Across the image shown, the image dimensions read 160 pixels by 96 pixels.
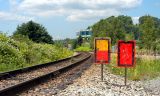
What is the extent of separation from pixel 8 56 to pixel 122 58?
39.4ft

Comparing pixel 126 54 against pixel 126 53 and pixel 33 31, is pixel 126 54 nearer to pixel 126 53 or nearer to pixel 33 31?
pixel 126 53

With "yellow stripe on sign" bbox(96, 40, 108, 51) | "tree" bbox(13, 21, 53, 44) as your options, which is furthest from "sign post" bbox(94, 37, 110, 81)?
"tree" bbox(13, 21, 53, 44)

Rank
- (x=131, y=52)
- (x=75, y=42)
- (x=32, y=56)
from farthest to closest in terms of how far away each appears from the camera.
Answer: (x=75, y=42), (x=32, y=56), (x=131, y=52)

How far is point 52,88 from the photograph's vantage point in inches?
544

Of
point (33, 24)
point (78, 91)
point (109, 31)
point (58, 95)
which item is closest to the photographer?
point (58, 95)

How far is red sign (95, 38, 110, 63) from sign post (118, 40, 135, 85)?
0.75 m

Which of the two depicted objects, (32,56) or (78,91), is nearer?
(78,91)

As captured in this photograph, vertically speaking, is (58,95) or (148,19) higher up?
(148,19)

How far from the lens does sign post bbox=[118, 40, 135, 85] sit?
15.4 m

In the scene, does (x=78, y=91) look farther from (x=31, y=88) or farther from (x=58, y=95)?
(x=31, y=88)

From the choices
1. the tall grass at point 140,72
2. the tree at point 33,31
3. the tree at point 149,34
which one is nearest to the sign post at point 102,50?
the tall grass at point 140,72

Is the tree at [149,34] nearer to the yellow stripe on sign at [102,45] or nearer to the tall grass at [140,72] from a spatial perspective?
the tall grass at [140,72]

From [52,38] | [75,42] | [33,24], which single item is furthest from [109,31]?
[75,42]

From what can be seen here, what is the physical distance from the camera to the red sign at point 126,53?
1542 cm
